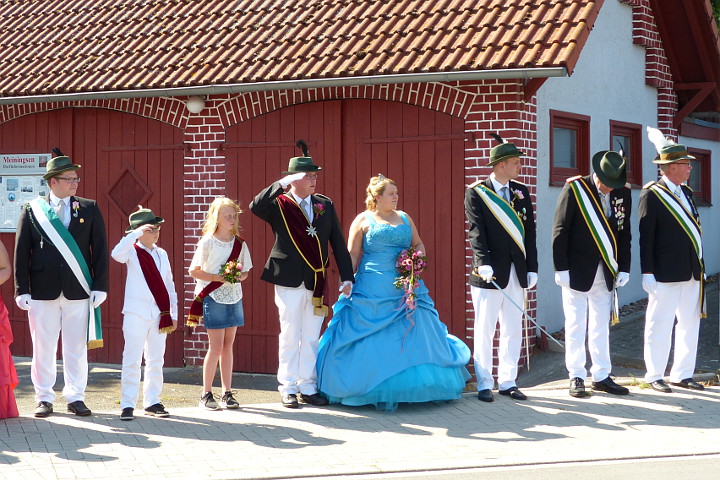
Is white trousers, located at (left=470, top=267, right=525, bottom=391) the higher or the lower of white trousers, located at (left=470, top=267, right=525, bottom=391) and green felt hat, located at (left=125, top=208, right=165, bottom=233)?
the lower

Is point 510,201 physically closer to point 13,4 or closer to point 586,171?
point 586,171

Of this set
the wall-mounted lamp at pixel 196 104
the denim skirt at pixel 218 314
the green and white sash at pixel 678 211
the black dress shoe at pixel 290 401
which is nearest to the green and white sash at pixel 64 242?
the denim skirt at pixel 218 314

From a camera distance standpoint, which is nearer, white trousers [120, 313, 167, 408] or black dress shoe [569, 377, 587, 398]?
white trousers [120, 313, 167, 408]

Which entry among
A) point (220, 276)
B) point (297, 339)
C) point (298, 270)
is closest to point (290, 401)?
point (297, 339)

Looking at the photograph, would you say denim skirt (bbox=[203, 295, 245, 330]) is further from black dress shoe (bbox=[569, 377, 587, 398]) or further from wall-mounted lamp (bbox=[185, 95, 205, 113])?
wall-mounted lamp (bbox=[185, 95, 205, 113])

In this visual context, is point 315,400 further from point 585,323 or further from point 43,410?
point 585,323

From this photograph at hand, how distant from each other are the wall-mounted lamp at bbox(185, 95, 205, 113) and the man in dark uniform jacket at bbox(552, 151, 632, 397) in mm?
4493

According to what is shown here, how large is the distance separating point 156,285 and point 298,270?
45.3 inches

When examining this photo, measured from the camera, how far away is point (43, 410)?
27.6 ft

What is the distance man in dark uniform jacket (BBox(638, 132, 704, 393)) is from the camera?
919cm

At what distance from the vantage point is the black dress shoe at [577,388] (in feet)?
29.4

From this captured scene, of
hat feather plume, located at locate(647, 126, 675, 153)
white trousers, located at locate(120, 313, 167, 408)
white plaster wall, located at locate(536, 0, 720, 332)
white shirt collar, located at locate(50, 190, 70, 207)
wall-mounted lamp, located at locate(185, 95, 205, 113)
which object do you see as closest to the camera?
white trousers, located at locate(120, 313, 167, 408)

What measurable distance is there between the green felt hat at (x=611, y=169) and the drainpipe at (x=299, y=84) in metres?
0.92

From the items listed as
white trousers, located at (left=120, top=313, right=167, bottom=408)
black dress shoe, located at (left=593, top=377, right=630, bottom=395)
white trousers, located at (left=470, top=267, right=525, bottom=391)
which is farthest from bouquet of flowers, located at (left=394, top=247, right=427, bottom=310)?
white trousers, located at (left=120, top=313, right=167, bottom=408)
